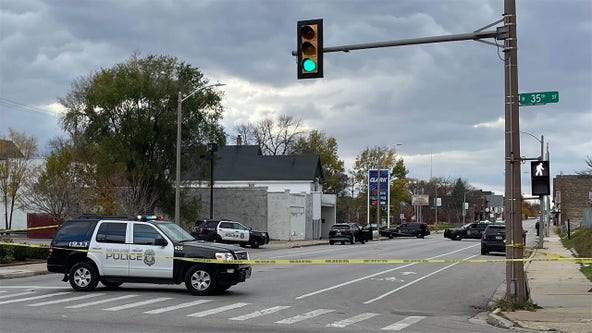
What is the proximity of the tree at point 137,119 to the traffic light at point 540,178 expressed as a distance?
31039mm

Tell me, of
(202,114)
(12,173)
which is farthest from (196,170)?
(12,173)

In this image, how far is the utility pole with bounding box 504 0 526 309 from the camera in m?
14.5

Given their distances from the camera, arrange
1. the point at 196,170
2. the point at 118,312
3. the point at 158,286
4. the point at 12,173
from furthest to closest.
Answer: the point at 12,173 < the point at 196,170 < the point at 158,286 < the point at 118,312

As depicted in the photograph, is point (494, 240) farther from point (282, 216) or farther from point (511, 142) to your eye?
point (282, 216)

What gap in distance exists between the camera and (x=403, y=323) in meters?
12.9

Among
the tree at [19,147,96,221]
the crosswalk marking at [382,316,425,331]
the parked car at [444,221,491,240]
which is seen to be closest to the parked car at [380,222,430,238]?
the parked car at [444,221,491,240]

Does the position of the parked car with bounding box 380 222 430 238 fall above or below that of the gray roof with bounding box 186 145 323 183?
below

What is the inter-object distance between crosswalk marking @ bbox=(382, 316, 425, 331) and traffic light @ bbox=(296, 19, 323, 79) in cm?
544

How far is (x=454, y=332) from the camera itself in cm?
1198

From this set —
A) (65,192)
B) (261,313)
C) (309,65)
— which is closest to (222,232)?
(65,192)

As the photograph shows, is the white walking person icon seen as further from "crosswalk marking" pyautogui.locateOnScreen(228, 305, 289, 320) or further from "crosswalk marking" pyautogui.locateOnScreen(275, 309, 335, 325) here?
"crosswalk marking" pyautogui.locateOnScreen(228, 305, 289, 320)

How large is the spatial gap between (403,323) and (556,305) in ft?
14.6

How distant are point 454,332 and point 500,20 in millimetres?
6936

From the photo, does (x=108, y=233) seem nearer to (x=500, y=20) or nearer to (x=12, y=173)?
(x=500, y=20)
